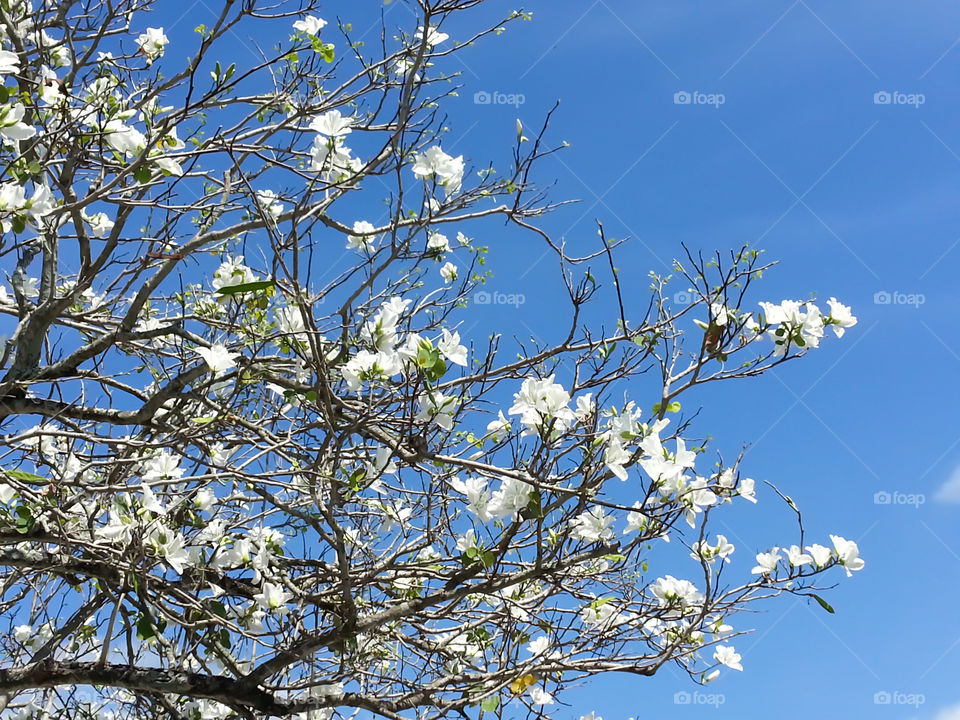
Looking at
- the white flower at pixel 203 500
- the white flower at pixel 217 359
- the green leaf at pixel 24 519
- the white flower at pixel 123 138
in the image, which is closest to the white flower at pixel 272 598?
the white flower at pixel 203 500

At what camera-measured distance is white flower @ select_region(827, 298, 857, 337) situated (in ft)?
8.03

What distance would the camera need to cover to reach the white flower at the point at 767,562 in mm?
2654

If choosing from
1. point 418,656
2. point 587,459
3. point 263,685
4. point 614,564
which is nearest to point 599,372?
point 587,459

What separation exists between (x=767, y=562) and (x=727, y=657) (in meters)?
0.58

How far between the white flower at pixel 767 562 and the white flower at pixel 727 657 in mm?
537

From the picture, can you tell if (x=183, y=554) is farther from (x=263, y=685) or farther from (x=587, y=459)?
(x=587, y=459)

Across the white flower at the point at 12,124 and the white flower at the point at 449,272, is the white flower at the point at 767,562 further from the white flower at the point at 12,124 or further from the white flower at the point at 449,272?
the white flower at the point at 12,124

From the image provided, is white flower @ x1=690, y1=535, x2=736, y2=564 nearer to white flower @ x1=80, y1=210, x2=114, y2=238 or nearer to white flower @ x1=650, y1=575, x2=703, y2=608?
white flower @ x1=650, y1=575, x2=703, y2=608

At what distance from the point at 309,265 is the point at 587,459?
0.94 meters

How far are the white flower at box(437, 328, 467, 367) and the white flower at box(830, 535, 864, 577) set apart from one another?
137 centimetres

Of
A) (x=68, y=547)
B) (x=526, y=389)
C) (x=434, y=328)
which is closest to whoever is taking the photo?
(x=526, y=389)

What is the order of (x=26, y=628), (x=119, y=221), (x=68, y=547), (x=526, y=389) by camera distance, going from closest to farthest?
(x=526, y=389), (x=68, y=547), (x=119, y=221), (x=26, y=628)

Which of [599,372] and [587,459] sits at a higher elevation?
[599,372]

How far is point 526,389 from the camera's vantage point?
6.61 feet
